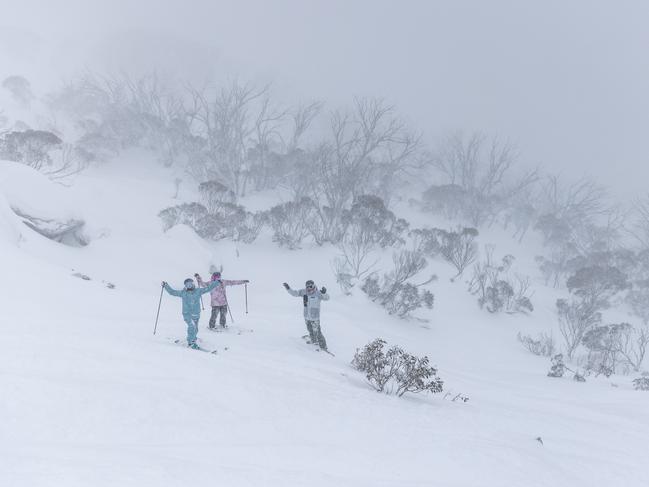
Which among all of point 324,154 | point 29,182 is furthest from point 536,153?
point 29,182

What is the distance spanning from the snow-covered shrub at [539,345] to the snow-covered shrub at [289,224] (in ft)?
46.5

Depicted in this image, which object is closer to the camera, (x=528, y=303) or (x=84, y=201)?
(x=84, y=201)

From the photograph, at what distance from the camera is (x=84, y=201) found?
21062 millimetres

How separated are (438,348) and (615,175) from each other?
8030cm

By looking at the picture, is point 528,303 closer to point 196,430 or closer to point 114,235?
point 114,235

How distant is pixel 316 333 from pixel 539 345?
14.5m

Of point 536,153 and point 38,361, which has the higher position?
point 536,153

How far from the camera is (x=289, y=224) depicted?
27656 mm

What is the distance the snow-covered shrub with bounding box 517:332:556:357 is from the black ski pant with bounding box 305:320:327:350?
45.4 ft

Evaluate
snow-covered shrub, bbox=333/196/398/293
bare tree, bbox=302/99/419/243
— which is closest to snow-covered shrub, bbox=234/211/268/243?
bare tree, bbox=302/99/419/243

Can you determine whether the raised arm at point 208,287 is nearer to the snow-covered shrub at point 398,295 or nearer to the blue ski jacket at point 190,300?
the blue ski jacket at point 190,300

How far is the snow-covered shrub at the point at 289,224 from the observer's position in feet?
88.2

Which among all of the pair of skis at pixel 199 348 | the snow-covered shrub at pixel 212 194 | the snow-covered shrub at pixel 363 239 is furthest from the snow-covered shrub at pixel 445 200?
the pair of skis at pixel 199 348

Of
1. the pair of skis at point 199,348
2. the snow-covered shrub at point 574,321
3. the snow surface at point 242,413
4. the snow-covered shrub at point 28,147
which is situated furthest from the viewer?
the snow-covered shrub at point 28,147
